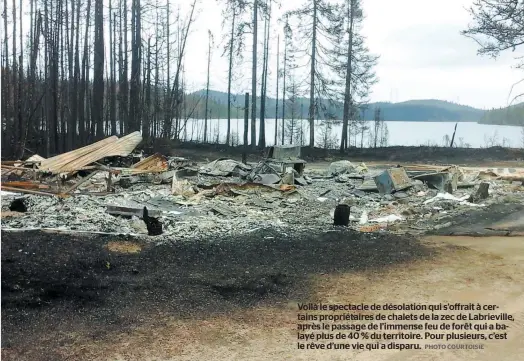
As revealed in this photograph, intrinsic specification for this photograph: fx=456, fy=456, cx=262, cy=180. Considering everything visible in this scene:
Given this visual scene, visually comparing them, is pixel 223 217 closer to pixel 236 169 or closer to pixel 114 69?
pixel 236 169

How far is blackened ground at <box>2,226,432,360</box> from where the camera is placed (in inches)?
161

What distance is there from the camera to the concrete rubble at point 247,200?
7988 mm

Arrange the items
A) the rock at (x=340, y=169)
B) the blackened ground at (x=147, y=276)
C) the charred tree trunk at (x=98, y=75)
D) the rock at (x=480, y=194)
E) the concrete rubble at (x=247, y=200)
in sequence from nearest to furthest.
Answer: the blackened ground at (x=147, y=276) → the concrete rubble at (x=247, y=200) → the rock at (x=480, y=194) → the rock at (x=340, y=169) → the charred tree trunk at (x=98, y=75)

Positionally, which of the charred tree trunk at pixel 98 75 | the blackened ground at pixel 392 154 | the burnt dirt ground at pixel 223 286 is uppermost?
the charred tree trunk at pixel 98 75

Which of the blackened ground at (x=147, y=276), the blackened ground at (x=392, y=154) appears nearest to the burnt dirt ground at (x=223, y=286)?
the blackened ground at (x=147, y=276)

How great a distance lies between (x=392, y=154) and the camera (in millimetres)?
25812

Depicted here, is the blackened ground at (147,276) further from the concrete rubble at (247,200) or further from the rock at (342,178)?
the rock at (342,178)

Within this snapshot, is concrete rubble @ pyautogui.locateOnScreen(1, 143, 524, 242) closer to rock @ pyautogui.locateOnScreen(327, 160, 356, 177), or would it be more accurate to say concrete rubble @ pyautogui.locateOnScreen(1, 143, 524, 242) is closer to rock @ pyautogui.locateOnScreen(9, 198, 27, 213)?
rock @ pyautogui.locateOnScreen(9, 198, 27, 213)

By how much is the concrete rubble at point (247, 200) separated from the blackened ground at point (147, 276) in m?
0.88

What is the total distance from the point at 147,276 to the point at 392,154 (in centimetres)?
2240

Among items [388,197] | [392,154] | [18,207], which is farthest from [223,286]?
[392,154]

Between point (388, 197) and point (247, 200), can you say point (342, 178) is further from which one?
point (247, 200)

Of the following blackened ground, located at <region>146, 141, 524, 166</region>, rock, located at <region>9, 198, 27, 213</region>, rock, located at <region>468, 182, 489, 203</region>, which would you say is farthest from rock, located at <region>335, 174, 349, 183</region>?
rock, located at <region>9, 198, 27, 213</region>

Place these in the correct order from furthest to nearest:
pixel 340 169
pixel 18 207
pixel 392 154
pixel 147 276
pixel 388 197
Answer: pixel 392 154 < pixel 340 169 < pixel 388 197 < pixel 18 207 < pixel 147 276
